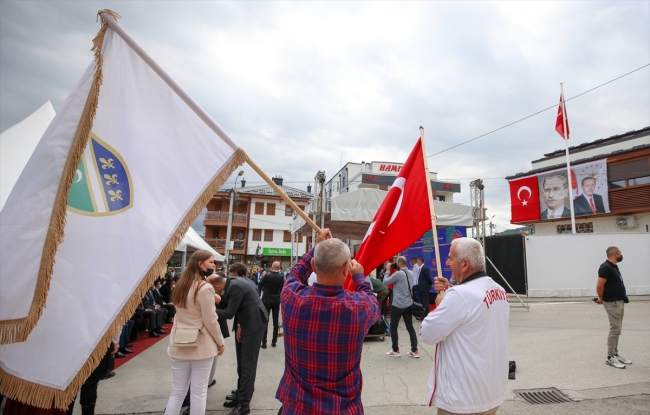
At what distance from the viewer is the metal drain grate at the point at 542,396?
4.71 metres

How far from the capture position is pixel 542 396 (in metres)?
4.87

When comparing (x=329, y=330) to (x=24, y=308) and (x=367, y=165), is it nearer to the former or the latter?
(x=24, y=308)

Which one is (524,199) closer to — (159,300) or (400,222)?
(159,300)

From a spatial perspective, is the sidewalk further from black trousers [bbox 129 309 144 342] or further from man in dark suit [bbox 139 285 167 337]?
man in dark suit [bbox 139 285 167 337]

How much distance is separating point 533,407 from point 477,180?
7.63 m

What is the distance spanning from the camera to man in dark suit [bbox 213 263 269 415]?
439 centimetres

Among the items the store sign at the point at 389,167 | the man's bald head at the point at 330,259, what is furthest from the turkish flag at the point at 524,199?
the man's bald head at the point at 330,259

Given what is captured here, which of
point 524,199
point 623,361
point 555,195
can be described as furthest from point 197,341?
point 524,199

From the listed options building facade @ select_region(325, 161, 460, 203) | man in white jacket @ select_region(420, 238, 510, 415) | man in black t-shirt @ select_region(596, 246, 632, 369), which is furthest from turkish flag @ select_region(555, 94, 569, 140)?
building facade @ select_region(325, 161, 460, 203)

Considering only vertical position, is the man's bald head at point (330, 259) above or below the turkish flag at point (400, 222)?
below

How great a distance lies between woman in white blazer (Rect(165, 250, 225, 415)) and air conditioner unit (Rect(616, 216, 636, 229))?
26.8m

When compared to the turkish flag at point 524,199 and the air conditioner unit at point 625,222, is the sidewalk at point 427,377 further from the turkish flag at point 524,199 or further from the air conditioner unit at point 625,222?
the turkish flag at point 524,199

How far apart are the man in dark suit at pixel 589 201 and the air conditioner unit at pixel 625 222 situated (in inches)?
39.6

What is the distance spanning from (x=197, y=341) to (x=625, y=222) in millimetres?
27150
